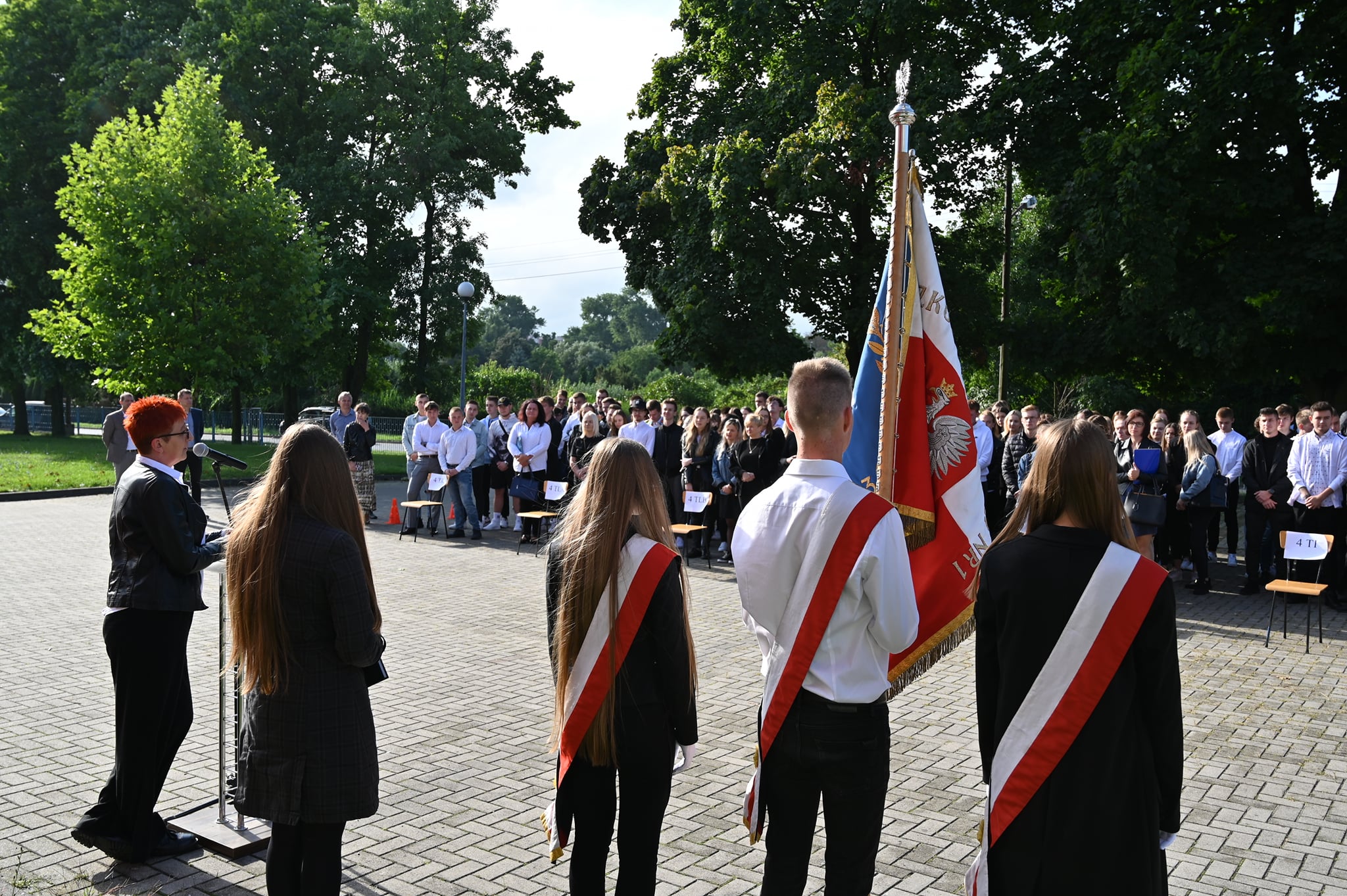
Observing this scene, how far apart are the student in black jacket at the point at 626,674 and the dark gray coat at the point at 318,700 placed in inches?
27.3

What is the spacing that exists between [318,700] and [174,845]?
195cm

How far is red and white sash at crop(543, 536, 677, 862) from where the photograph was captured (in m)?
3.46

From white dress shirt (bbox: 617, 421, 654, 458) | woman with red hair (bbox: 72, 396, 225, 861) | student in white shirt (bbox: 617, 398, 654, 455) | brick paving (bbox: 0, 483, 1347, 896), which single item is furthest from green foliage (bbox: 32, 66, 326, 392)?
woman with red hair (bbox: 72, 396, 225, 861)

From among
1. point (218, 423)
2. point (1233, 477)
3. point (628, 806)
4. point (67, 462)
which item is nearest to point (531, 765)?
point (628, 806)

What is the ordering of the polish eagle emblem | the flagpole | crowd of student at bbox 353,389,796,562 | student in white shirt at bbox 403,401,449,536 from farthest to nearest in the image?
student in white shirt at bbox 403,401,449,536 < crowd of student at bbox 353,389,796,562 < the polish eagle emblem < the flagpole

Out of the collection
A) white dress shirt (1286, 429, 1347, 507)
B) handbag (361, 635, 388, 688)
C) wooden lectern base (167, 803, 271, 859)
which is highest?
white dress shirt (1286, 429, 1347, 507)

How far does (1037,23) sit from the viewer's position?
21.9 m

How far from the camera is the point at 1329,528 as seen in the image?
38.6 feet

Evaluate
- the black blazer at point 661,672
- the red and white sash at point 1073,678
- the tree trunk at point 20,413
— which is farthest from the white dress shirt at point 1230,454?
the tree trunk at point 20,413

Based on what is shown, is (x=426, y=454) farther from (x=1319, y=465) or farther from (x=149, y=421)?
(x=149, y=421)

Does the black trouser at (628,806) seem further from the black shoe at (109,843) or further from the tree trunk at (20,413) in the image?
the tree trunk at (20,413)

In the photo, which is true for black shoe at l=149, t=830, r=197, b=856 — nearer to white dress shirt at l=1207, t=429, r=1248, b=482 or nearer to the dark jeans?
the dark jeans

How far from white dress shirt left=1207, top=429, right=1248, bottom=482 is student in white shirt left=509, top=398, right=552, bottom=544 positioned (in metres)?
9.67

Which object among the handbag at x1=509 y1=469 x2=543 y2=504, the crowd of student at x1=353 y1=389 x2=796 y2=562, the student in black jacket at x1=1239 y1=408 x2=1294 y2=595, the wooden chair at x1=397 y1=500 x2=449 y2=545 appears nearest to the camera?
the student in black jacket at x1=1239 y1=408 x2=1294 y2=595
